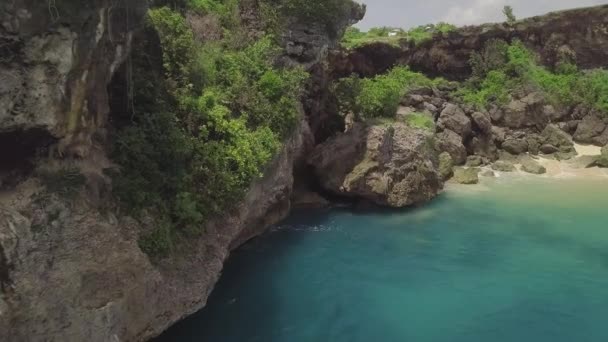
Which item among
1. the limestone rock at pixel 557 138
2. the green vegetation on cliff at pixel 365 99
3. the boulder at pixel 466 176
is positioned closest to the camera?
the green vegetation on cliff at pixel 365 99

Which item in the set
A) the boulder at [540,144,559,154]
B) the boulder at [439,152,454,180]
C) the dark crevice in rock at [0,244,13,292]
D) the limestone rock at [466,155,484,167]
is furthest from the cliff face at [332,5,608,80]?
the dark crevice in rock at [0,244,13,292]

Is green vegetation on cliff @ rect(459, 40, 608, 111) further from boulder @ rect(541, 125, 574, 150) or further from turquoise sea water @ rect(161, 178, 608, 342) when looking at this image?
turquoise sea water @ rect(161, 178, 608, 342)

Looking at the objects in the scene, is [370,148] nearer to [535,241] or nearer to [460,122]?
[535,241]

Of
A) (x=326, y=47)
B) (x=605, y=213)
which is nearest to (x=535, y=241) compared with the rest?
(x=605, y=213)

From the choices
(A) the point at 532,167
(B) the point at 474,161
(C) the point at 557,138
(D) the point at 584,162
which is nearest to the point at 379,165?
(B) the point at 474,161

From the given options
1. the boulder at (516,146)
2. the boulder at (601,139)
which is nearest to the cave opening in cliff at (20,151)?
the boulder at (516,146)

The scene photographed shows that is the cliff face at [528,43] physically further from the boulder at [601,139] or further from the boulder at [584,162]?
the boulder at [584,162]
